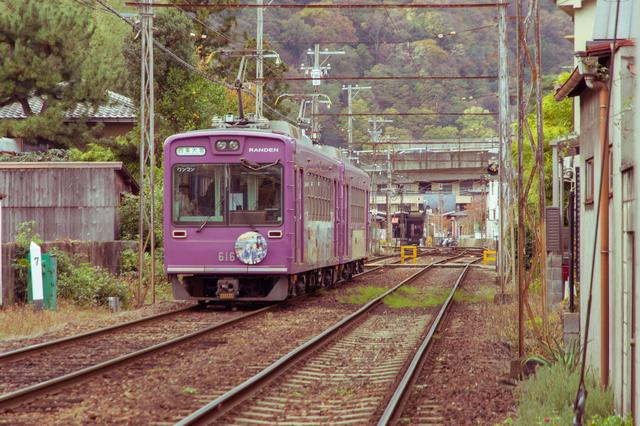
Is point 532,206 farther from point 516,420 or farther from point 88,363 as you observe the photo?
point 516,420

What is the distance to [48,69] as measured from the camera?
37844 millimetres

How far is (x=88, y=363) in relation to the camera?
12.5m

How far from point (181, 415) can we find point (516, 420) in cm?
265

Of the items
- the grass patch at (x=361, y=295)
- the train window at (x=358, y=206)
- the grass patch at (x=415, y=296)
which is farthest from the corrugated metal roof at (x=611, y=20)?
the train window at (x=358, y=206)

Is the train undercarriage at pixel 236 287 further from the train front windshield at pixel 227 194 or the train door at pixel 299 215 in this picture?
the train front windshield at pixel 227 194

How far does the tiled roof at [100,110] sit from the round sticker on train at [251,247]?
72.3ft

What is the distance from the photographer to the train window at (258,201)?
1914 cm

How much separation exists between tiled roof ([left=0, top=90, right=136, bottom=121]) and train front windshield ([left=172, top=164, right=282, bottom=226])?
21407 mm

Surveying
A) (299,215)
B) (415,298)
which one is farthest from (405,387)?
(415,298)

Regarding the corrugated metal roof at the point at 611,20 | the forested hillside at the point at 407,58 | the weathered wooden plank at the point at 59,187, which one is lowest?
the weathered wooden plank at the point at 59,187

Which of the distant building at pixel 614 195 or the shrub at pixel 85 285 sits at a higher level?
the distant building at pixel 614 195

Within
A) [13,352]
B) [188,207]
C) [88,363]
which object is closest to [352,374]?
[88,363]

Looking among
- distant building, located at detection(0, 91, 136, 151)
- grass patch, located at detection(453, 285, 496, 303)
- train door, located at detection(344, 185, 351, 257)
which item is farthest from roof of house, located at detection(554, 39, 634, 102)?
distant building, located at detection(0, 91, 136, 151)

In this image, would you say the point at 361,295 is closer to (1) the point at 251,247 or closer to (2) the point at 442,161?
(1) the point at 251,247
